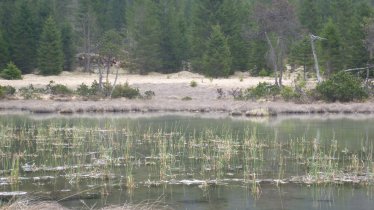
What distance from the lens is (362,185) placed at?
57.0 feet

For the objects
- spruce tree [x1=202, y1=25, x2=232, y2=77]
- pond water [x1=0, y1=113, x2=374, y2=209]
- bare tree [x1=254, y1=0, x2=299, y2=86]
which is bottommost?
pond water [x1=0, y1=113, x2=374, y2=209]

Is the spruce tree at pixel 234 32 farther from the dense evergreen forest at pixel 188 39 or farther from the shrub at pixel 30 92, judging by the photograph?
the shrub at pixel 30 92

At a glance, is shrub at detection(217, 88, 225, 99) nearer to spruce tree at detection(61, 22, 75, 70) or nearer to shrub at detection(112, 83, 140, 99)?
shrub at detection(112, 83, 140, 99)

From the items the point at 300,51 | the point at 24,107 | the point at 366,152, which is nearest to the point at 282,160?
the point at 366,152

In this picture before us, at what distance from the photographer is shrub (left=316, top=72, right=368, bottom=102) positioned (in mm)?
44531

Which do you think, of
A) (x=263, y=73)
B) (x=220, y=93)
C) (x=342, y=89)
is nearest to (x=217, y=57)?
(x=263, y=73)

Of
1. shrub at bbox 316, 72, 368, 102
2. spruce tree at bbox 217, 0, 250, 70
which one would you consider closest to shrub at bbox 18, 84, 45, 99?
shrub at bbox 316, 72, 368, 102

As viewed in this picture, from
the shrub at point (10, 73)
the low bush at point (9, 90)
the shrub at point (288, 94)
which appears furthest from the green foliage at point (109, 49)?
the shrub at point (288, 94)

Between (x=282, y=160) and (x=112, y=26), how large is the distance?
67.2 m

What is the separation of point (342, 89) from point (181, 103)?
1156 cm

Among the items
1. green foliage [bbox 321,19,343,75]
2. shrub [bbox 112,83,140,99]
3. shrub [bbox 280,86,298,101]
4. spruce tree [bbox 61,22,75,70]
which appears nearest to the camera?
shrub [bbox 280,86,298,101]

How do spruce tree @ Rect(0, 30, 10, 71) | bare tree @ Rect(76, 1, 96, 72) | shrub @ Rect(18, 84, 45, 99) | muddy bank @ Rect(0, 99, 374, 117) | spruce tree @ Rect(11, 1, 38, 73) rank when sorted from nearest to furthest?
muddy bank @ Rect(0, 99, 374, 117) < shrub @ Rect(18, 84, 45, 99) < spruce tree @ Rect(0, 30, 10, 71) < spruce tree @ Rect(11, 1, 38, 73) < bare tree @ Rect(76, 1, 96, 72)

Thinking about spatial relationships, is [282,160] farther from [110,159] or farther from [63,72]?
[63,72]

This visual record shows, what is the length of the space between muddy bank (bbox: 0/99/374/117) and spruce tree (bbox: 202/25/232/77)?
1444 cm
